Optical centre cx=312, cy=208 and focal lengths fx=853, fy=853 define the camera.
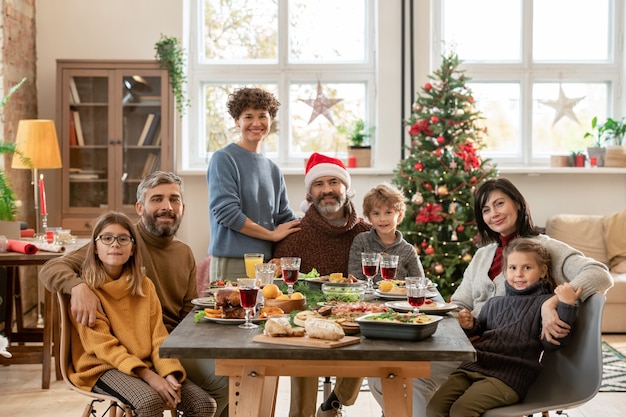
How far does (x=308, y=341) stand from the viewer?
89.2 inches

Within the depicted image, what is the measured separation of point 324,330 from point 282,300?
45cm

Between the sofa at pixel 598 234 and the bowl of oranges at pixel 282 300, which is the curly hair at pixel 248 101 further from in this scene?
the sofa at pixel 598 234

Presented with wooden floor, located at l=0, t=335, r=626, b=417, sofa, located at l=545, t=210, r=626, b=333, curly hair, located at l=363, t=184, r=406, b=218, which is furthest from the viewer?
sofa, located at l=545, t=210, r=626, b=333

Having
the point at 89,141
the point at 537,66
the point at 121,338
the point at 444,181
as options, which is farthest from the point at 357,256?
the point at 537,66

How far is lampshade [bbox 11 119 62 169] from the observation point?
566 cm

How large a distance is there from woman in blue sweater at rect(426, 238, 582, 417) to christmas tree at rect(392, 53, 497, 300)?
3.13m

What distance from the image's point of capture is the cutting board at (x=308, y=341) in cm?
224

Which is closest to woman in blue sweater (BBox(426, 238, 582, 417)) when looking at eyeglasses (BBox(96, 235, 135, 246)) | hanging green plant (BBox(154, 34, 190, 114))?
eyeglasses (BBox(96, 235, 135, 246))

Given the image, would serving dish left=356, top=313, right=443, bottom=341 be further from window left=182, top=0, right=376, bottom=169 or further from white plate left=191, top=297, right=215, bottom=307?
window left=182, top=0, right=376, bottom=169

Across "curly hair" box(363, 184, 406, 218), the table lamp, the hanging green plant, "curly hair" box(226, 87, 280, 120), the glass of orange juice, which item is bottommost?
the glass of orange juice

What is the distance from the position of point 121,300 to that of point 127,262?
0.48ft

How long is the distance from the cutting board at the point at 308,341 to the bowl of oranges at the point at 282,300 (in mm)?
376

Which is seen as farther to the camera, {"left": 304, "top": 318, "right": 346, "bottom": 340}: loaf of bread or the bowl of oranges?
the bowl of oranges

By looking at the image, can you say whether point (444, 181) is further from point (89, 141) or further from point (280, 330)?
point (280, 330)
